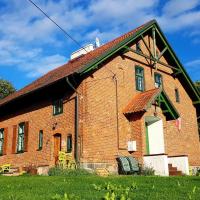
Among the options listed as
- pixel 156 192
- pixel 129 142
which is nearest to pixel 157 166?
pixel 129 142

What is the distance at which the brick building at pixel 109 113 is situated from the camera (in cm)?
1616

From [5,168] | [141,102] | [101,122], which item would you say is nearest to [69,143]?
[101,122]

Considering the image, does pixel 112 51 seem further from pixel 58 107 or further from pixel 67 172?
pixel 67 172

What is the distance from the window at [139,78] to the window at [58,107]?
470 centimetres

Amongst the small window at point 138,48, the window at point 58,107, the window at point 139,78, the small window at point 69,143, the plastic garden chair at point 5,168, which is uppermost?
the small window at point 138,48

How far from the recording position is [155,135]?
19109 millimetres

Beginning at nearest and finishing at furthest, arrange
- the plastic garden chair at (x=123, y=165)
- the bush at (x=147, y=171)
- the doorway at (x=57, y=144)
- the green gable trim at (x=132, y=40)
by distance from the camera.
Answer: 1. the bush at (x=147, y=171)
2. the plastic garden chair at (x=123, y=165)
3. the green gable trim at (x=132, y=40)
4. the doorway at (x=57, y=144)

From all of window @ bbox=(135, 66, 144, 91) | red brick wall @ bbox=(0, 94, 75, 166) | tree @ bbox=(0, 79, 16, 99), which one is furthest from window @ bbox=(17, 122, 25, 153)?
tree @ bbox=(0, 79, 16, 99)

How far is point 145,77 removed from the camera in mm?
20328

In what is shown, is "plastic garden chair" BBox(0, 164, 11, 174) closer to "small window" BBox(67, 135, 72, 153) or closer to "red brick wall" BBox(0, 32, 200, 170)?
"red brick wall" BBox(0, 32, 200, 170)

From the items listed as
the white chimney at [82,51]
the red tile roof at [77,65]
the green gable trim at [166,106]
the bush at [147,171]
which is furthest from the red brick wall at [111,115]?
the white chimney at [82,51]

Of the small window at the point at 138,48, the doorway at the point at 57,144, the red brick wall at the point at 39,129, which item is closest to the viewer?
the red brick wall at the point at 39,129

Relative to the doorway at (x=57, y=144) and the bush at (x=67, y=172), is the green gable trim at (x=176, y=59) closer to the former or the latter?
the doorway at (x=57, y=144)

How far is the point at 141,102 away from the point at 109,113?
1.85m
